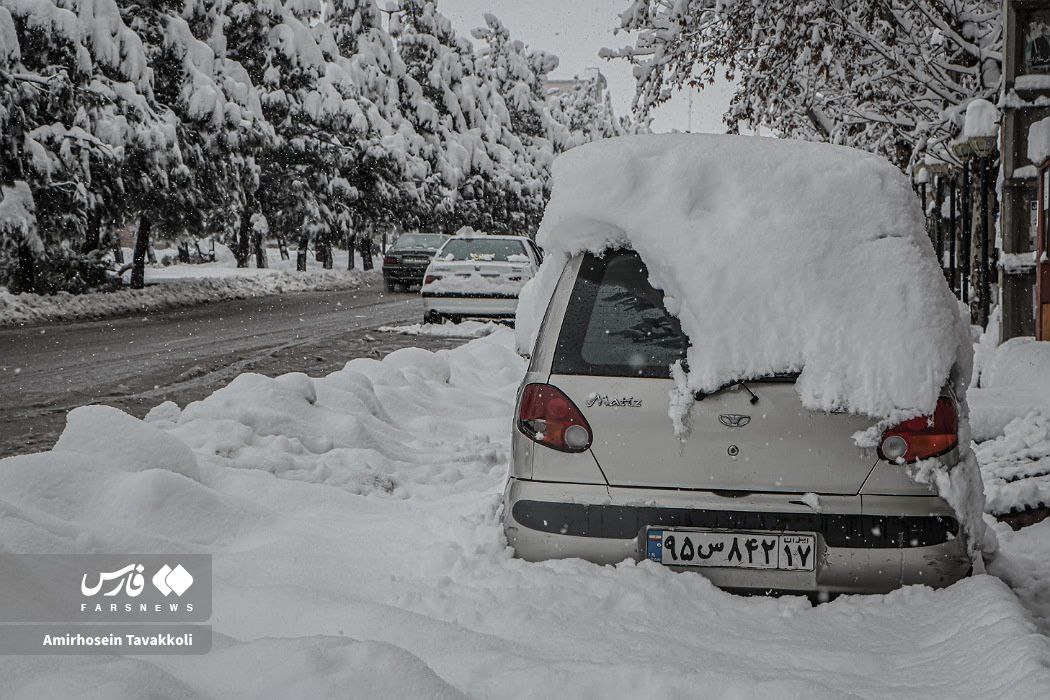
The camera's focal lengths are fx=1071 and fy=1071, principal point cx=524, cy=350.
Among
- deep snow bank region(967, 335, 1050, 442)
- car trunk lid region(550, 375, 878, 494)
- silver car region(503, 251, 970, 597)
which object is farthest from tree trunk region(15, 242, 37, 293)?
car trunk lid region(550, 375, 878, 494)

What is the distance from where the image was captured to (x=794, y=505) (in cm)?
363

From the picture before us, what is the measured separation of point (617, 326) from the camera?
386 cm

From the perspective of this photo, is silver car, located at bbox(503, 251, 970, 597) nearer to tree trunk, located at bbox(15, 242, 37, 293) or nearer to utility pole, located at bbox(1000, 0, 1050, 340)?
utility pole, located at bbox(1000, 0, 1050, 340)

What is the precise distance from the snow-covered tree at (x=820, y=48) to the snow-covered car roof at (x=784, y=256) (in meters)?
7.30

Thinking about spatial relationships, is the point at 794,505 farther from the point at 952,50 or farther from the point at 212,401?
the point at 952,50

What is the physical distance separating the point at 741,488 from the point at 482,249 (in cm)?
1518

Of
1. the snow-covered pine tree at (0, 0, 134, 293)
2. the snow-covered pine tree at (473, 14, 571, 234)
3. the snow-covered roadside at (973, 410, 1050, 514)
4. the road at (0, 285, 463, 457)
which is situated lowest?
the road at (0, 285, 463, 457)

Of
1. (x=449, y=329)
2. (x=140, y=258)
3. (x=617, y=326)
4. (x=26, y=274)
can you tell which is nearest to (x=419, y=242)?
(x=140, y=258)

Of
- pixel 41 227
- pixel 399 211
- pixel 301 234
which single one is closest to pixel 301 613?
pixel 41 227

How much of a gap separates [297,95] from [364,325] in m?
16.0

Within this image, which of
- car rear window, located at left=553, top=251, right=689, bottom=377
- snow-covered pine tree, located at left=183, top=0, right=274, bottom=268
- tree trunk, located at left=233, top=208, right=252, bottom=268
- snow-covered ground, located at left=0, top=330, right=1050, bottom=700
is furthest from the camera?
tree trunk, located at left=233, top=208, right=252, bottom=268

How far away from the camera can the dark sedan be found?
107 ft

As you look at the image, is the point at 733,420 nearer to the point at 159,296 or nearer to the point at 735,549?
the point at 735,549

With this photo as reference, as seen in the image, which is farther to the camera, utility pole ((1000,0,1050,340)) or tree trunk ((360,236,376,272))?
tree trunk ((360,236,376,272))
